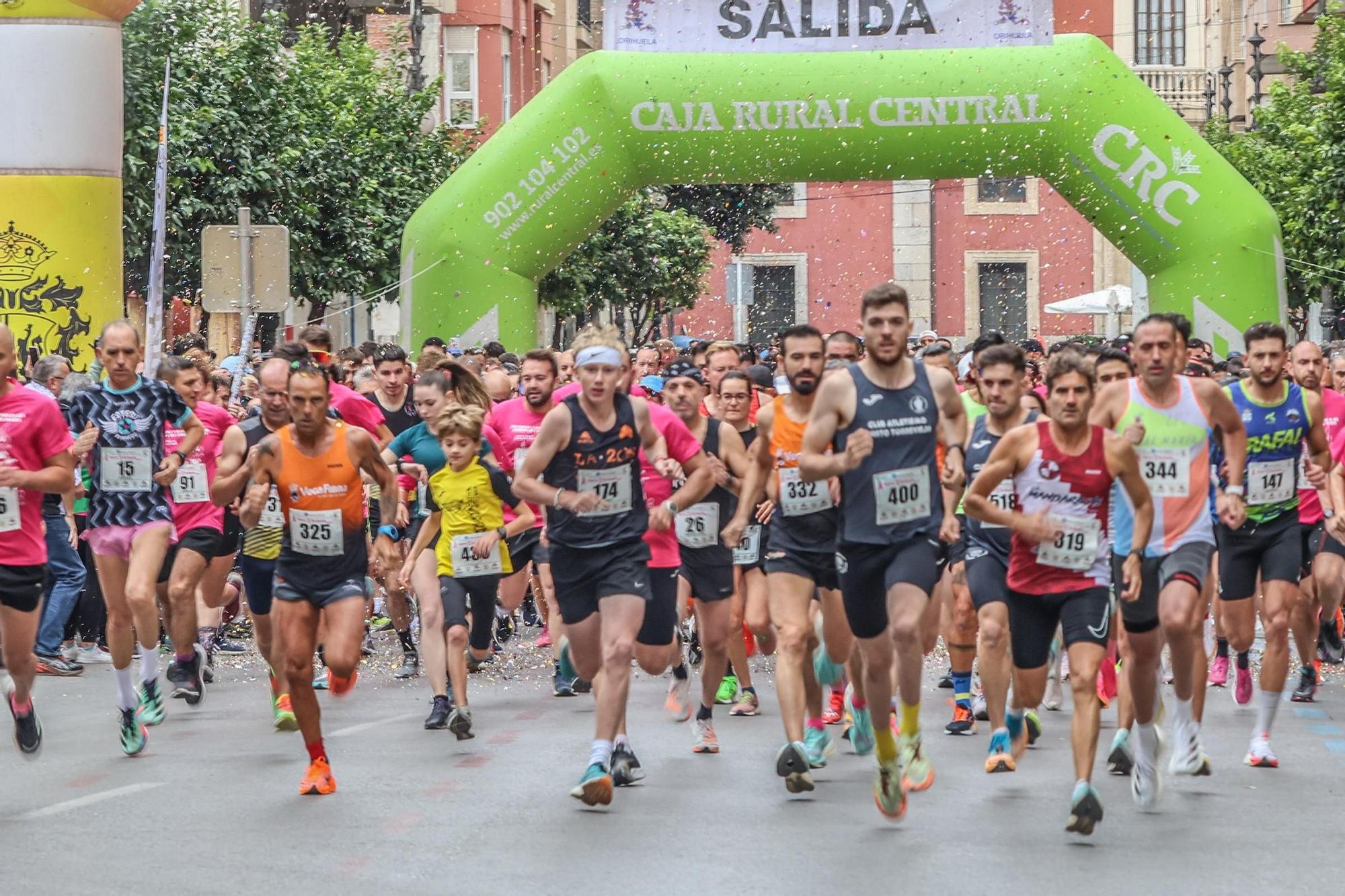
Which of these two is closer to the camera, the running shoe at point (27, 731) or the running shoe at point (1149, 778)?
the running shoe at point (1149, 778)

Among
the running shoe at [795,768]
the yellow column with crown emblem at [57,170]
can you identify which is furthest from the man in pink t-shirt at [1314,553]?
the yellow column with crown emblem at [57,170]

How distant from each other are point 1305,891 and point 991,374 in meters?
3.23

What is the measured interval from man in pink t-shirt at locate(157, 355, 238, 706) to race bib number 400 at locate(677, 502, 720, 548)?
2.41 metres

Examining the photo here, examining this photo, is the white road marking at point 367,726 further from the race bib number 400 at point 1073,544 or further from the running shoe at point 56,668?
the race bib number 400 at point 1073,544

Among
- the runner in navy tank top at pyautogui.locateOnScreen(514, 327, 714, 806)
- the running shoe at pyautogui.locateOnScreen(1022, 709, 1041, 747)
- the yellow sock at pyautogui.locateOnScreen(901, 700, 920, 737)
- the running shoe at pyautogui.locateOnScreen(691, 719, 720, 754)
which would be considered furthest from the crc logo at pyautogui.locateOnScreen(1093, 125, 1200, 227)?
the yellow sock at pyautogui.locateOnScreen(901, 700, 920, 737)

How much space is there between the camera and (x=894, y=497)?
828cm

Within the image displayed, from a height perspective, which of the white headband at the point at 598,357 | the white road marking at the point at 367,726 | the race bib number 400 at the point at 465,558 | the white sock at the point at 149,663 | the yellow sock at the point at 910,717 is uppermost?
the white headband at the point at 598,357

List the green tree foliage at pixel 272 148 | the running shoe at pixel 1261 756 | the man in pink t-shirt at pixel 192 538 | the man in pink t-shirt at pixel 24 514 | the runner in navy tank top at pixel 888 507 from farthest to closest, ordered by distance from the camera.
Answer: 1. the green tree foliage at pixel 272 148
2. the man in pink t-shirt at pixel 192 538
3. the running shoe at pixel 1261 756
4. the man in pink t-shirt at pixel 24 514
5. the runner in navy tank top at pixel 888 507

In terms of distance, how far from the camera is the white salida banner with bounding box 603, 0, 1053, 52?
19203 millimetres

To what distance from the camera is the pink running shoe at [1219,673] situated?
44.1 feet

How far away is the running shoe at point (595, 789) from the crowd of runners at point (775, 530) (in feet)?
0.04

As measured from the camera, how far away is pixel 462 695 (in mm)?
11016

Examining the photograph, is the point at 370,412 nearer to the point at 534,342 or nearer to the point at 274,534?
the point at 274,534

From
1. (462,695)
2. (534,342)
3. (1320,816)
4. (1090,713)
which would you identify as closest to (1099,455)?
(1090,713)
